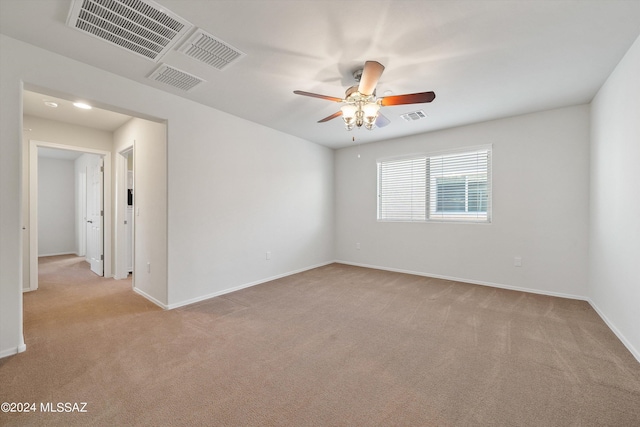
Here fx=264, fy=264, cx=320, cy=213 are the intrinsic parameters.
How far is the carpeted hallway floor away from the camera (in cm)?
156

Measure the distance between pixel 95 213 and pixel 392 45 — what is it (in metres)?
5.85

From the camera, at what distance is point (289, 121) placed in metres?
4.12

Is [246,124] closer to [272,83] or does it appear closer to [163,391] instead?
[272,83]

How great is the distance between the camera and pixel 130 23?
192 cm

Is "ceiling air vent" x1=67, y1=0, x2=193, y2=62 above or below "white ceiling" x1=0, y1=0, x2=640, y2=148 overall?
below

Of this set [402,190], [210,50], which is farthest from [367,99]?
[402,190]

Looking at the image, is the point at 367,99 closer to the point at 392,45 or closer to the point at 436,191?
the point at 392,45

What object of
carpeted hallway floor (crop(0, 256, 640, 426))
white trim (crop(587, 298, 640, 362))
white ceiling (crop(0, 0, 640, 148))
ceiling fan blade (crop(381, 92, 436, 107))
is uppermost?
white ceiling (crop(0, 0, 640, 148))

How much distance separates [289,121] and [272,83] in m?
1.26

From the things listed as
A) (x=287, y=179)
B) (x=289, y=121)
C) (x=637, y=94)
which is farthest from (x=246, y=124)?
(x=637, y=94)

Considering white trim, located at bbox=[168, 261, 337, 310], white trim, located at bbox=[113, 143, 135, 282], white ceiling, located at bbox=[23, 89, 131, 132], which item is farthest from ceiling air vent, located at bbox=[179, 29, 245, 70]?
white trim, located at bbox=[113, 143, 135, 282]

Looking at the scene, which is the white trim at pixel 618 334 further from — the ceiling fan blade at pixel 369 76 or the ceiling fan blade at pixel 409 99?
the ceiling fan blade at pixel 369 76

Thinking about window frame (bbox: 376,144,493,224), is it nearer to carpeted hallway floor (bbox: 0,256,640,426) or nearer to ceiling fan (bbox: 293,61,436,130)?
carpeted hallway floor (bbox: 0,256,640,426)

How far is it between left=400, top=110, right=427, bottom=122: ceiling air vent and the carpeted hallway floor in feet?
8.45
